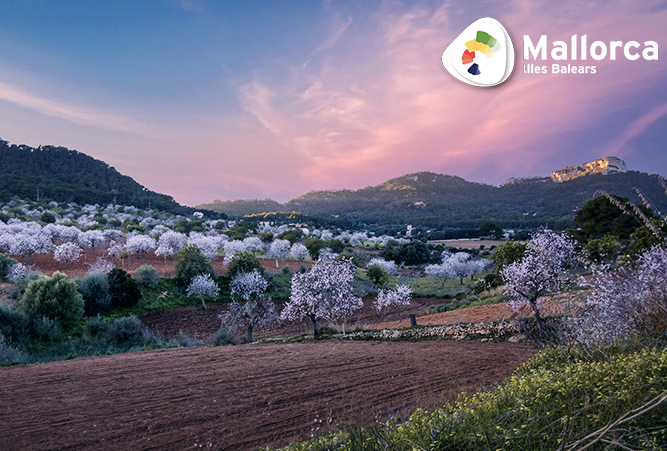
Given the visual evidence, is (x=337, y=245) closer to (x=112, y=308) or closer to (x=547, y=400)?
(x=112, y=308)

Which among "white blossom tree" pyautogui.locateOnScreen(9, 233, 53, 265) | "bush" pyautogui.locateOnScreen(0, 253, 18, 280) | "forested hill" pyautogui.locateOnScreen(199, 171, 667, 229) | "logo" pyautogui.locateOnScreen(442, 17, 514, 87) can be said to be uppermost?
"forested hill" pyautogui.locateOnScreen(199, 171, 667, 229)

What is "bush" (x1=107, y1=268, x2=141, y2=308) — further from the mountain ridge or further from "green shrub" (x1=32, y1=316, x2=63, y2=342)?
the mountain ridge

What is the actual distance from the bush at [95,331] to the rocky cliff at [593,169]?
456ft

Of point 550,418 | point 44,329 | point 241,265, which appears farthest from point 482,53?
point 241,265

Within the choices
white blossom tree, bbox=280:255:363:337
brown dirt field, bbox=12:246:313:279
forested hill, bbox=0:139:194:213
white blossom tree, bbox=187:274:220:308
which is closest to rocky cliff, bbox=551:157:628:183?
brown dirt field, bbox=12:246:313:279

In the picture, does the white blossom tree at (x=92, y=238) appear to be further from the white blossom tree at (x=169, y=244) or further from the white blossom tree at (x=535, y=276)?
the white blossom tree at (x=535, y=276)

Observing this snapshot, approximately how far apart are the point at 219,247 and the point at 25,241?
24.3m

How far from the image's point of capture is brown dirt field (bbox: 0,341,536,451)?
236 inches

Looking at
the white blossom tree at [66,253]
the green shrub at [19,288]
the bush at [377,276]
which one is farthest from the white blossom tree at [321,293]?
the white blossom tree at [66,253]

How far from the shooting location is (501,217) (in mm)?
123250

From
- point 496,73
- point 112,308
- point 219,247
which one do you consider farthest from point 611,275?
point 219,247

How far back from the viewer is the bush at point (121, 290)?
23797 millimetres

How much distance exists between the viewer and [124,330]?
1716 cm

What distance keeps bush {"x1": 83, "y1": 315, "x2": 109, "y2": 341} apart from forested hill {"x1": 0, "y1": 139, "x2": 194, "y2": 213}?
80799 mm
